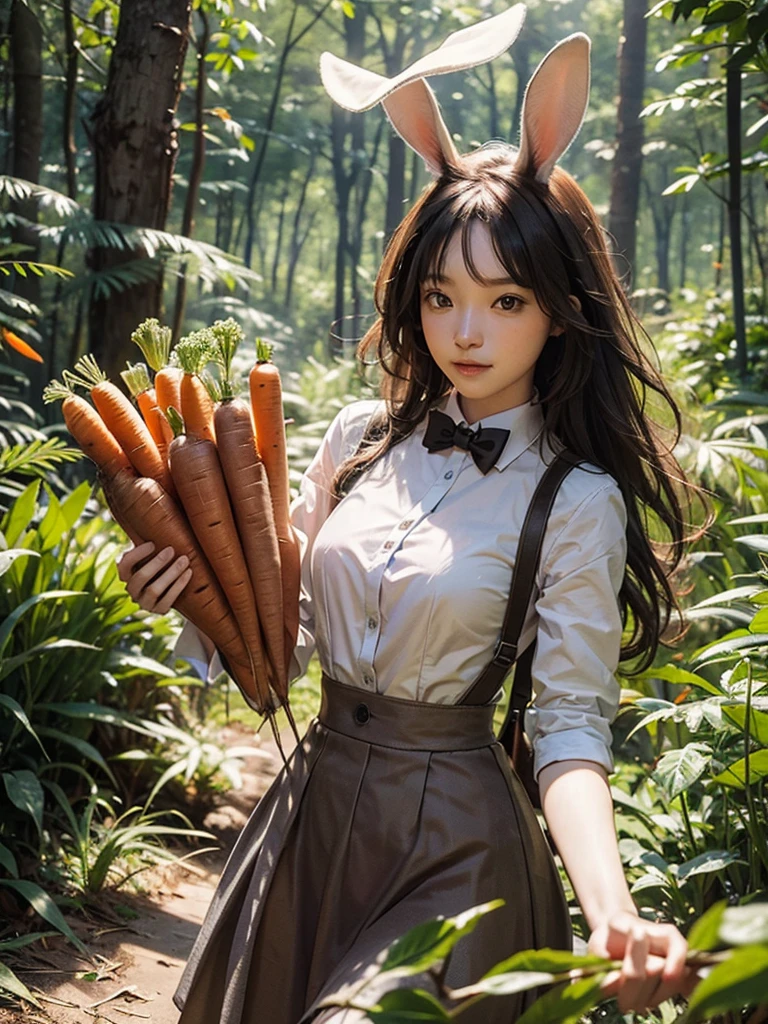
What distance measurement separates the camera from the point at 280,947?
1.67 metres

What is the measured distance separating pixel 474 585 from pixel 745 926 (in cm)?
112

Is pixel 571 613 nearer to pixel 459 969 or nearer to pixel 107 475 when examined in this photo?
pixel 459 969

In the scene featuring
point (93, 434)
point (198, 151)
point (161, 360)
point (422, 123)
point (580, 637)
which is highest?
point (198, 151)

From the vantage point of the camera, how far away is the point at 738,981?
0.58 meters

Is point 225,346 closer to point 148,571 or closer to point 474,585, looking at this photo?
point 148,571

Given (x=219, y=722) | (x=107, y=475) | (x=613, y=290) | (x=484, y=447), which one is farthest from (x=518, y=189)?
(x=219, y=722)

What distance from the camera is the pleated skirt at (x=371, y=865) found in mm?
1590

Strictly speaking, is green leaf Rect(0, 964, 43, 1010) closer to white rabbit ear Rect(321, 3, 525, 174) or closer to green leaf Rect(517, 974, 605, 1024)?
white rabbit ear Rect(321, 3, 525, 174)

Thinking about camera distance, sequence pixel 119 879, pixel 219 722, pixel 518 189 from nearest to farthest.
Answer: pixel 518 189 < pixel 119 879 < pixel 219 722

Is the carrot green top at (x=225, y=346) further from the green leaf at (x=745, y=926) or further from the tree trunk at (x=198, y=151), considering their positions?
the tree trunk at (x=198, y=151)

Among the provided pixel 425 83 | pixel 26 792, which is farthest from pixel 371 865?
pixel 26 792

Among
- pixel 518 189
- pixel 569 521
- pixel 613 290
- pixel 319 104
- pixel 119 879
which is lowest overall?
pixel 119 879

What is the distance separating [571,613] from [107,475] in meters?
0.75

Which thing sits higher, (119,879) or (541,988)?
(541,988)
